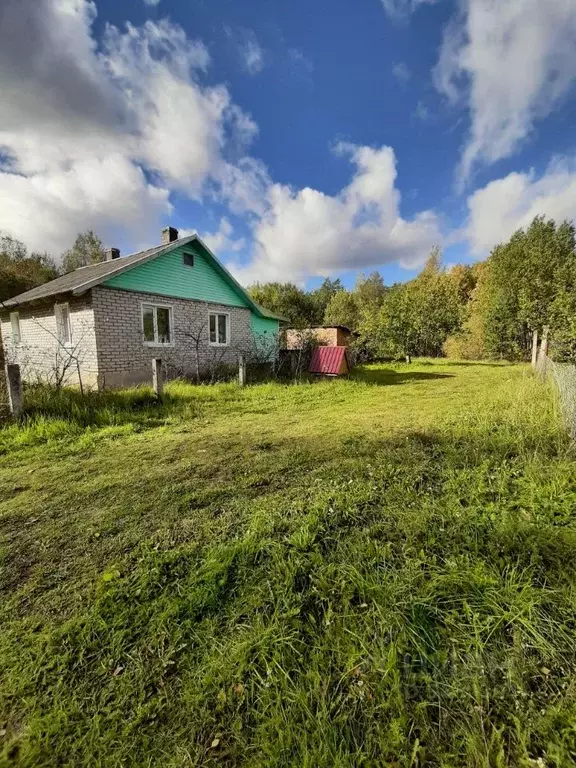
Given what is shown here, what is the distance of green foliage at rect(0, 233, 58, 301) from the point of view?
19144 millimetres

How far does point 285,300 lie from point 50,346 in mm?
27385

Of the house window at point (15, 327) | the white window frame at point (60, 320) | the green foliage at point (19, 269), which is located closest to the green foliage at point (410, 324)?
the white window frame at point (60, 320)

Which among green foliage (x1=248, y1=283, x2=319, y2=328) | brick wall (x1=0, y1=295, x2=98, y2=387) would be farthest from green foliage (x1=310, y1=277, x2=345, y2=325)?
brick wall (x1=0, y1=295, x2=98, y2=387)

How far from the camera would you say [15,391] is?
5172mm

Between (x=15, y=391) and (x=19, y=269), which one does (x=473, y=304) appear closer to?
(x=15, y=391)

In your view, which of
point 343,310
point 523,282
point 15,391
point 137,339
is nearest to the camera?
point 15,391

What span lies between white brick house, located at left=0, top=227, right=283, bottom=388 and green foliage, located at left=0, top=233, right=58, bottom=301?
8565 mm

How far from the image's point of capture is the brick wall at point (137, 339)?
8883mm

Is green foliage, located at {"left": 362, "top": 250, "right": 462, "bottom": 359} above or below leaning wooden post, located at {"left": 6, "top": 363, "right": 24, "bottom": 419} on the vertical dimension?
above

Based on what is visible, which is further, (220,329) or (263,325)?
(263,325)

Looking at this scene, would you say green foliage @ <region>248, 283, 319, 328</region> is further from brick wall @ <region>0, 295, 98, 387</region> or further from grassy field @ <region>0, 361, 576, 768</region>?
grassy field @ <region>0, 361, 576, 768</region>

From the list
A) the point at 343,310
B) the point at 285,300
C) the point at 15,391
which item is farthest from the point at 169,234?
the point at 343,310

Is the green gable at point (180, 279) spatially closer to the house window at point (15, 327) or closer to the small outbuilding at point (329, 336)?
Result: the small outbuilding at point (329, 336)

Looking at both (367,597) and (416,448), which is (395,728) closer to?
(367,597)
